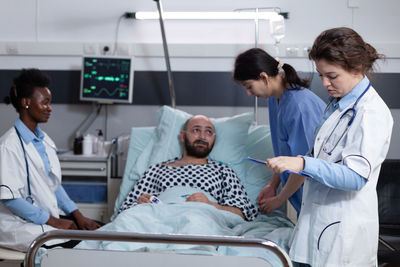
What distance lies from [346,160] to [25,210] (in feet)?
5.14

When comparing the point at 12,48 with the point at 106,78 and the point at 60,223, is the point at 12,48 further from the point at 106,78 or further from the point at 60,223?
the point at 60,223

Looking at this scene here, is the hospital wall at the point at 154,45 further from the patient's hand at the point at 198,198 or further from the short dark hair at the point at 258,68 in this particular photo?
the short dark hair at the point at 258,68

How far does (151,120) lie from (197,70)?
54cm

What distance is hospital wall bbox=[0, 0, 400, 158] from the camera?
3584 millimetres

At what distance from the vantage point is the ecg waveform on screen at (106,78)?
3535 mm

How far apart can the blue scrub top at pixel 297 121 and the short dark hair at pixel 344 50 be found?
536 millimetres

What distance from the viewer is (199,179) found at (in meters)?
2.82

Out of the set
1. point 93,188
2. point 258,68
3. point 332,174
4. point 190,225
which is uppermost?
point 258,68

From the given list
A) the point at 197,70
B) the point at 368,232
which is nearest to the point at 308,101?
the point at 368,232

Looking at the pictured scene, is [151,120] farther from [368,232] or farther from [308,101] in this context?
[368,232]

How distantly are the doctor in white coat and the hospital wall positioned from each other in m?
2.03

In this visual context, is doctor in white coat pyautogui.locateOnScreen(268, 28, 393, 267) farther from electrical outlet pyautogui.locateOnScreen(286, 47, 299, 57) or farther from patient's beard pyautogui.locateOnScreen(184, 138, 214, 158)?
electrical outlet pyautogui.locateOnScreen(286, 47, 299, 57)

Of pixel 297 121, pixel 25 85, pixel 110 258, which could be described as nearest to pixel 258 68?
pixel 297 121

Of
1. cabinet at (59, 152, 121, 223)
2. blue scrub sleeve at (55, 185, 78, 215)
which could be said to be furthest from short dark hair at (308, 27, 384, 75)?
cabinet at (59, 152, 121, 223)
